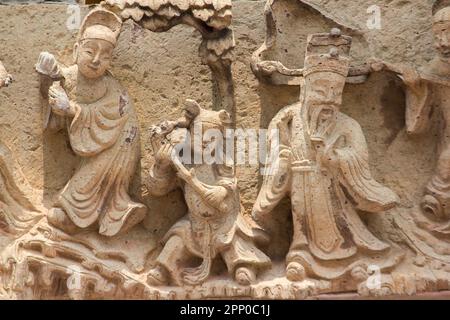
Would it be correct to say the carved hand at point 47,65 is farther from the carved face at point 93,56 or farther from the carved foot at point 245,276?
the carved foot at point 245,276

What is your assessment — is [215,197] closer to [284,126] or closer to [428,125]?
[284,126]

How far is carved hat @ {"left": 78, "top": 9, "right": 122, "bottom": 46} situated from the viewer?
5.52m

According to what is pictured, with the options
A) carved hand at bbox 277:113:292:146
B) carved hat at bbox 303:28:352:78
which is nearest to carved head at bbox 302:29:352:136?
carved hat at bbox 303:28:352:78

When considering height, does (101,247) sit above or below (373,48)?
below

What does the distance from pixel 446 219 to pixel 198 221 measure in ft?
4.03

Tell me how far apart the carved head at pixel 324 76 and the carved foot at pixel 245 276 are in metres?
0.75

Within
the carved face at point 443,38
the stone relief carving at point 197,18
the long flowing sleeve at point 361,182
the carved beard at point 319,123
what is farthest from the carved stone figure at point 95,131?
the carved face at point 443,38

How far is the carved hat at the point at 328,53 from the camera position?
536 cm

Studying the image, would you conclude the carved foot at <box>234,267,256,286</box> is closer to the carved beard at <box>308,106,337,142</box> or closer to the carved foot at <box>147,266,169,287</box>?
the carved foot at <box>147,266,169,287</box>

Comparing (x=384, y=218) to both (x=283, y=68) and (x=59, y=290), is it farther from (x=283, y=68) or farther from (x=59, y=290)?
(x=59, y=290)

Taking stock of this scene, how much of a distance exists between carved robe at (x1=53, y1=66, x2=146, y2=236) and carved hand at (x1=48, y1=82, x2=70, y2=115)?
2.3 inches

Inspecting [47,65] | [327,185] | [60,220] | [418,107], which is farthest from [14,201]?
[418,107]

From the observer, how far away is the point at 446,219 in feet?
17.9

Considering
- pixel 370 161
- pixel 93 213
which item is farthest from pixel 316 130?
pixel 93 213
